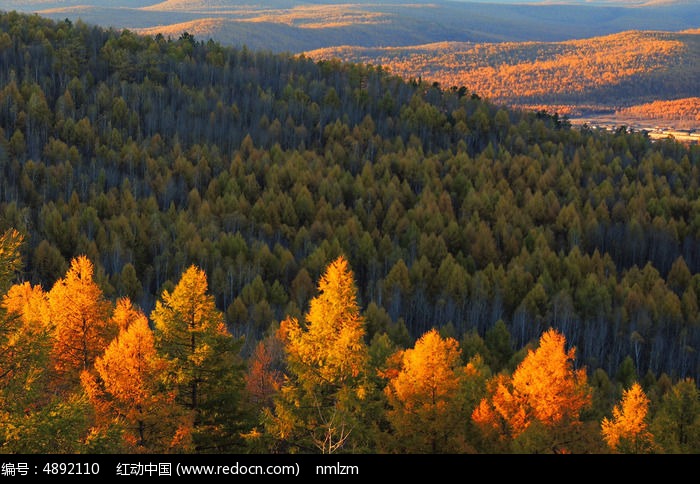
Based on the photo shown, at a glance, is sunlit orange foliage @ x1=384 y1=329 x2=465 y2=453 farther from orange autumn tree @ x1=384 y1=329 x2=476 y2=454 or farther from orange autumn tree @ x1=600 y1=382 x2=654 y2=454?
orange autumn tree @ x1=600 y1=382 x2=654 y2=454

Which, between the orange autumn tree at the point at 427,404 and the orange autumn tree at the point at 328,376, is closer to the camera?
the orange autumn tree at the point at 328,376

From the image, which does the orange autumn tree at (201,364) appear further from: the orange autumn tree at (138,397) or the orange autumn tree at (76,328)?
the orange autumn tree at (76,328)

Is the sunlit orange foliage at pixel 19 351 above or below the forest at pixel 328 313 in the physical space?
above

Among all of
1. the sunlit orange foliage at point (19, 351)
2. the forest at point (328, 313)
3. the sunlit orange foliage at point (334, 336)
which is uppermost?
the sunlit orange foliage at point (19, 351)

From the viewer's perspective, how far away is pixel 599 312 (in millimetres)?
130000

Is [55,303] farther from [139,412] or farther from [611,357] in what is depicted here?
[611,357]

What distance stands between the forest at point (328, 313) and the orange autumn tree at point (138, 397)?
104mm

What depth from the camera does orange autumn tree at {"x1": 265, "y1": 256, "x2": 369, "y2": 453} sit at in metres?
36.5

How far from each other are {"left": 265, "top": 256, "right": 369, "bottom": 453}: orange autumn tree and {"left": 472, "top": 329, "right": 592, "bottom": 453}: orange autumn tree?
924 centimetres

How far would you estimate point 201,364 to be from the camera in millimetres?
39062

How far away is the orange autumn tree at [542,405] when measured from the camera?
Result: 137ft

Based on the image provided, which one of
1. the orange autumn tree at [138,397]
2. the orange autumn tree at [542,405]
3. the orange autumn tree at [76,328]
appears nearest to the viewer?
the orange autumn tree at [138,397]

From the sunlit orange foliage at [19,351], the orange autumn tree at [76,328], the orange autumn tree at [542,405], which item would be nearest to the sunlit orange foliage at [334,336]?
the orange autumn tree at [542,405]
